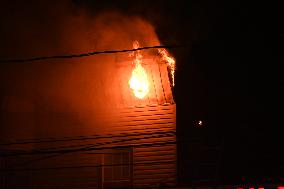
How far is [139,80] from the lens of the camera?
15422 millimetres

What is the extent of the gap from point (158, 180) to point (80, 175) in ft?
8.46

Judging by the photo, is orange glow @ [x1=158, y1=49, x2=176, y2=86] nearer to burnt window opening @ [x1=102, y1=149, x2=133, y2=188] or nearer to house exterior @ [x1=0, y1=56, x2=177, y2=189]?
house exterior @ [x1=0, y1=56, x2=177, y2=189]

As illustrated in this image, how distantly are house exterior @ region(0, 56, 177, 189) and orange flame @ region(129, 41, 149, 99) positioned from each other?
0.48 ft

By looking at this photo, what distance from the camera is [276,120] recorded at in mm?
16781

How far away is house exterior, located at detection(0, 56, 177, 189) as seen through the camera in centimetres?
1495

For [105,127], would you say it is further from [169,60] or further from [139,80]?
[169,60]

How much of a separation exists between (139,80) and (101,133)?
203 cm

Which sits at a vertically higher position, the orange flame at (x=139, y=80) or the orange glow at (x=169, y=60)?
the orange glow at (x=169, y=60)

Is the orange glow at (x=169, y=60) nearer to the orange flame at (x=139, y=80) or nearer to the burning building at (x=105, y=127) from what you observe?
the burning building at (x=105, y=127)

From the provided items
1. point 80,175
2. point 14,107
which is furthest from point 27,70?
point 80,175

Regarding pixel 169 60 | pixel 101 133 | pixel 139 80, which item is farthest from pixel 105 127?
pixel 169 60

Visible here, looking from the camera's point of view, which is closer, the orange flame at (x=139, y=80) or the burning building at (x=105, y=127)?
the burning building at (x=105, y=127)

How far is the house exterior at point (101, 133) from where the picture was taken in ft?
49.1

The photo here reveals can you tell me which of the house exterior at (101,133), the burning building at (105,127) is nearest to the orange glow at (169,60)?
the burning building at (105,127)
